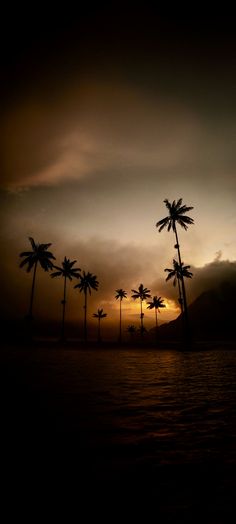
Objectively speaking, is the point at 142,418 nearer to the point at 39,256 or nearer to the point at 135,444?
the point at 135,444

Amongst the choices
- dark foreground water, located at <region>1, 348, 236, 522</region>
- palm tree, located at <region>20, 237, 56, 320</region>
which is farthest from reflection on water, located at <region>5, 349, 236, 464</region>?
palm tree, located at <region>20, 237, 56, 320</region>

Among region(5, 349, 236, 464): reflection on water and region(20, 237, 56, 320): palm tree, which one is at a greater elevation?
region(20, 237, 56, 320): palm tree

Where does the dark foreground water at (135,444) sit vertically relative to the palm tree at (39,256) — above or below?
below

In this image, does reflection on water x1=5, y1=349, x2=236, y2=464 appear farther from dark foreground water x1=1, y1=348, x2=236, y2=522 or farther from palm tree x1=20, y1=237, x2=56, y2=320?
palm tree x1=20, y1=237, x2=56, y2=320

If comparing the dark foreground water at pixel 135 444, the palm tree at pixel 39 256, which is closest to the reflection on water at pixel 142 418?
the dark foreground water at pixel 135 444

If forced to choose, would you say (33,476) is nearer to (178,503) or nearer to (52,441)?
(52,441)

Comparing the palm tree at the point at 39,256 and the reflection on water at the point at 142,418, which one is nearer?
the reflection on water at the point at 142,418

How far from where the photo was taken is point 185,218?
145ft

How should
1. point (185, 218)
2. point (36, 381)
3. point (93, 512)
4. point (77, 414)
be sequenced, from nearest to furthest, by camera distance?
point (93, 512) → point (77, 414) → point (36, 381) → point (185, 218)

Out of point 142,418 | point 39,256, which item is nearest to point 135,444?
point 142,418

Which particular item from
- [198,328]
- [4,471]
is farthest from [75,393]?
[198,328]

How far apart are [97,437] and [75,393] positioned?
394cm

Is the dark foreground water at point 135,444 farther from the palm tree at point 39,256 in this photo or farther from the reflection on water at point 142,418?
the palm tree at point 39,256

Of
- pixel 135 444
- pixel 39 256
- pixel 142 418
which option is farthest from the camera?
pixel 39 256
